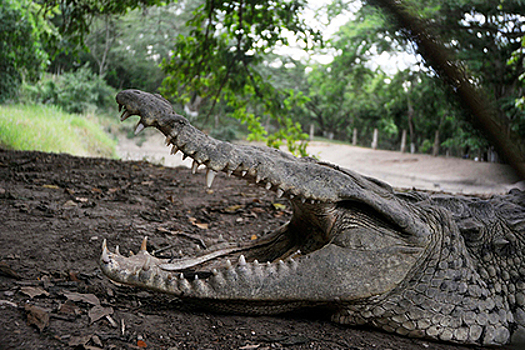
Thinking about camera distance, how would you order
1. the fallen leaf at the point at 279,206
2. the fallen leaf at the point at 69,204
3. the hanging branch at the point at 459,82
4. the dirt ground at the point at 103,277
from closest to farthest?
the hanging branch at the point at 459,82, the dirt ground at the point at 103,277, the fallen leaf at the point at 69,204, the fallen leaf at the point at 279,206

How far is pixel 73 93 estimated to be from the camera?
1416 centimetres

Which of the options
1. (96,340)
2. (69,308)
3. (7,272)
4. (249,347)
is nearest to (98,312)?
(69,308)

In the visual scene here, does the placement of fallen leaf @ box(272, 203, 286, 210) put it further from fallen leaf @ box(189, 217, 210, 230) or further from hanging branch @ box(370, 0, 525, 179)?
hanging branch @ box(370, 0, 525, 179)

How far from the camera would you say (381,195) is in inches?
86.0

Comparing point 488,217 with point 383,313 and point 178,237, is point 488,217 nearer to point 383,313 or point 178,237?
point 383,313

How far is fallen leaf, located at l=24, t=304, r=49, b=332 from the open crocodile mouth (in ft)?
0.94

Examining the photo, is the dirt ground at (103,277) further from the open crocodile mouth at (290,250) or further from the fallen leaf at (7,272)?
the open crocodile mouth at (290,250)

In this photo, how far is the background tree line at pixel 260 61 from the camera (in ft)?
6.29

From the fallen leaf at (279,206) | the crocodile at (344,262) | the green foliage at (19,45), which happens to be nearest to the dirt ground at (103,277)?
the crocodile at (344,262)

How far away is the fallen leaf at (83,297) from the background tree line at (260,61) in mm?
1694

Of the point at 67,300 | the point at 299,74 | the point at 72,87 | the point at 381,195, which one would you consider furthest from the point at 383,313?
the point at 299,74

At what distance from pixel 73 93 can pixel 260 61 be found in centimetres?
1071

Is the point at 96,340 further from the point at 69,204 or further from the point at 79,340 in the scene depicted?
the point at 69,204

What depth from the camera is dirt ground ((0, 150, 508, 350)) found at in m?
1.52
